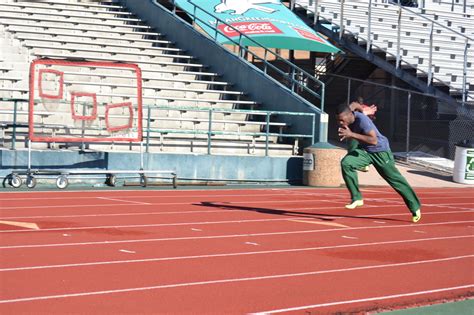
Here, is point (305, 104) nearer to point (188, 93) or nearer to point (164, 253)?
point (188, 93)

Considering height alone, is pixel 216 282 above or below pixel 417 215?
below

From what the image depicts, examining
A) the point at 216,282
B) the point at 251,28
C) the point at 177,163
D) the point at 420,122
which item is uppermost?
the point at 251,28

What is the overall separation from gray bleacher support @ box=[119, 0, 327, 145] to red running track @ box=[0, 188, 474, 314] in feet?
21.7

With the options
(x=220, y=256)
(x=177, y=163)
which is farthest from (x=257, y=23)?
(x=220, y=256)

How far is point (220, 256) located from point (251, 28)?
18808 millimetres

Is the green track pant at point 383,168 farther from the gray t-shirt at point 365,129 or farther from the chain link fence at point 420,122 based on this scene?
the chain link fence at point 420,122

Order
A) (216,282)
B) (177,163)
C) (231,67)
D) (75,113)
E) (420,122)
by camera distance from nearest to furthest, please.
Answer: (216,282) → (75,113) → (177,163) → (231,67) → (420,122)

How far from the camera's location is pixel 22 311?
6480 mm

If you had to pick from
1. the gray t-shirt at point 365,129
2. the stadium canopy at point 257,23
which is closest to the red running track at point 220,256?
the gray t-shirt at point 365,129

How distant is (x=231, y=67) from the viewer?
25531 millimetres

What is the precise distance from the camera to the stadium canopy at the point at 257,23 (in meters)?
26.7

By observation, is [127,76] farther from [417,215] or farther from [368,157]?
[417,215]

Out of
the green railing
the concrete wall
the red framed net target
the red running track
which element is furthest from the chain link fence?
the red running track

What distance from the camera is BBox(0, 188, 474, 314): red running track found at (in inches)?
282
